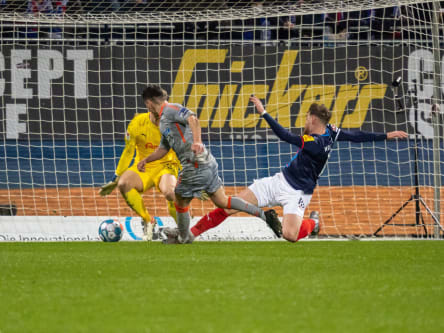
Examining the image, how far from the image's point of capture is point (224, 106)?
17344mm

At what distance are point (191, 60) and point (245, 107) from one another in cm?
155

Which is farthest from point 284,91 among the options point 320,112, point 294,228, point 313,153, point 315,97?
point 294,228

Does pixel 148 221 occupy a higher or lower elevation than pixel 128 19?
lower

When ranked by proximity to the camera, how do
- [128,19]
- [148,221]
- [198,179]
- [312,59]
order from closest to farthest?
[198,179]
[148,221]
[128,19]
[312,59]

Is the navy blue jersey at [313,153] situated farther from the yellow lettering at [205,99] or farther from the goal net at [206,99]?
the yellow lettering at [205,99]

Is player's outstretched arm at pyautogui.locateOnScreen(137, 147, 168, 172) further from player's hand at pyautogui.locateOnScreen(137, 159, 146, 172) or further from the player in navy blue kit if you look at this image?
the player in navy blue kit

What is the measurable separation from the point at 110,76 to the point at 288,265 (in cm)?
1123

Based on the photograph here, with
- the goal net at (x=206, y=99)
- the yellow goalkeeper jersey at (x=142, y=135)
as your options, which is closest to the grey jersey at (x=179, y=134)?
the yellow goalkeeper jersey at (x=142, y=135)

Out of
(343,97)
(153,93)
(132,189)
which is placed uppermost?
(343,97)

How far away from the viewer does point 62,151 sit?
17656 mm

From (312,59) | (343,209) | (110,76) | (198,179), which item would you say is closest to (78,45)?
(110,76)

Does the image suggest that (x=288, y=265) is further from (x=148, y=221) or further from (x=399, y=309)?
(x=148, y=221)

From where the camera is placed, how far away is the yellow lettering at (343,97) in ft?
58.7

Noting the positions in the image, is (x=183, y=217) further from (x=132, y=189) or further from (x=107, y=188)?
(x=107, y=188)
